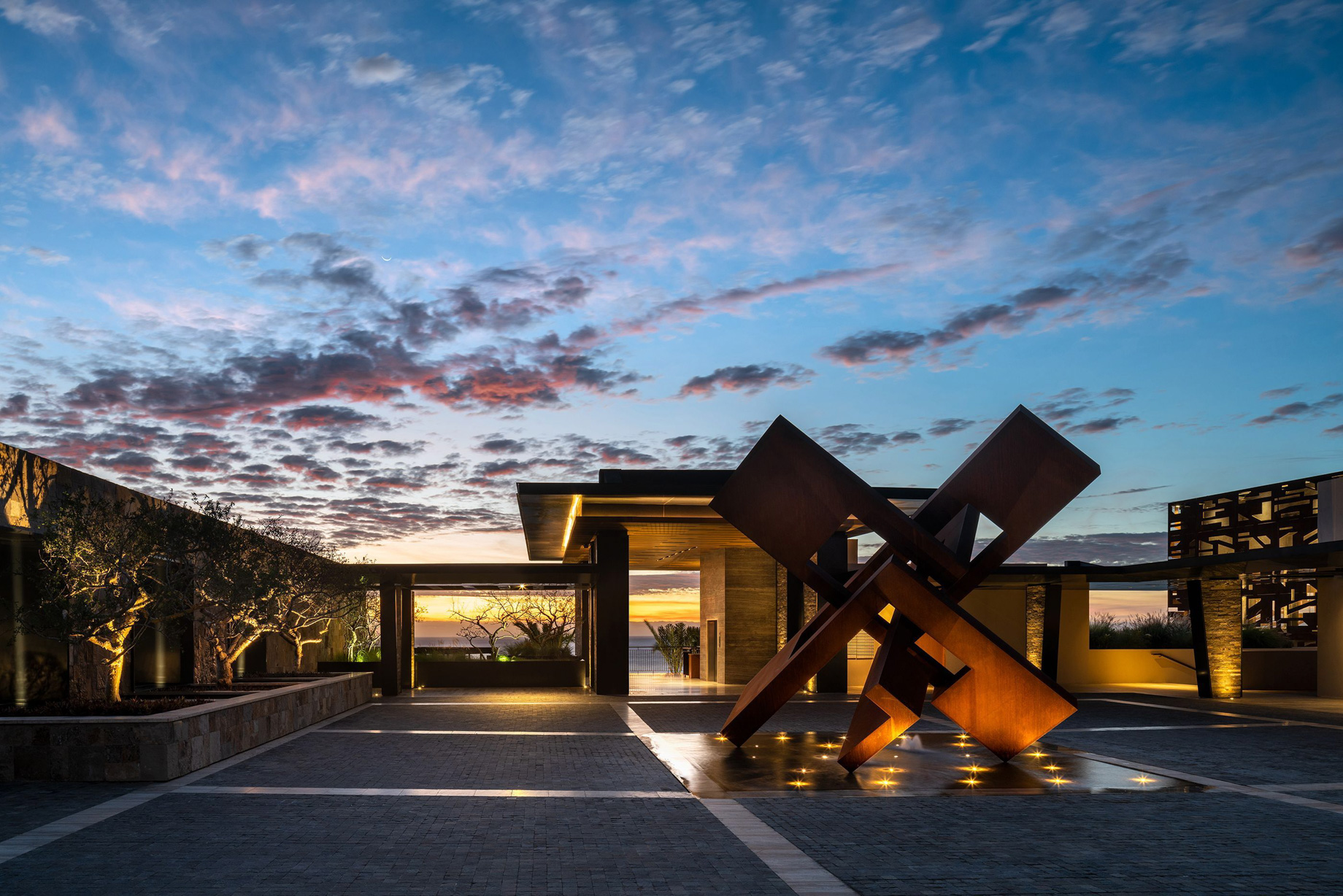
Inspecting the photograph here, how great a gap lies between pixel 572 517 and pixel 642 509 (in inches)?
76.6

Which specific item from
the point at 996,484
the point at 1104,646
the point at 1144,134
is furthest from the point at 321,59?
the point at 1104,646

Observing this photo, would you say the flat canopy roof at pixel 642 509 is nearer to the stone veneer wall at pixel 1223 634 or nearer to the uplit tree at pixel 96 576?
the uplit tree at pixel 96 576

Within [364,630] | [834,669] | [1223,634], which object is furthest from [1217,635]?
[364,630]

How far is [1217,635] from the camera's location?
21.2 metres

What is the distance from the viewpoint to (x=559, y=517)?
21016 millimetres

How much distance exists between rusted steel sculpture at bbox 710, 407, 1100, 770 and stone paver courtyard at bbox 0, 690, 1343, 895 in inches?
52.3

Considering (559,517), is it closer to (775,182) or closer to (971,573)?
(775,182)

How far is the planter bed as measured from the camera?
25.1 meters

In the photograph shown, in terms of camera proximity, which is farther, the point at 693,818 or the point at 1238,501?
the point at 1238,501

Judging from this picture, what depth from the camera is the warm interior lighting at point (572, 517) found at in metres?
18.7

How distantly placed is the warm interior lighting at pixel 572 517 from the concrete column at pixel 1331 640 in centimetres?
1541

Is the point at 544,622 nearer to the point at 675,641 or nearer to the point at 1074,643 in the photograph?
the point at 675,641

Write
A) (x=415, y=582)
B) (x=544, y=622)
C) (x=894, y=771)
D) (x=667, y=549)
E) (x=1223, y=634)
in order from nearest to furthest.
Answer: (x=894, y=771), (x=1223, y=634), (x=415, y=582), (x=667, y=549), (x=544, y=622)

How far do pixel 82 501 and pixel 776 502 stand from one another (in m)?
8.01
